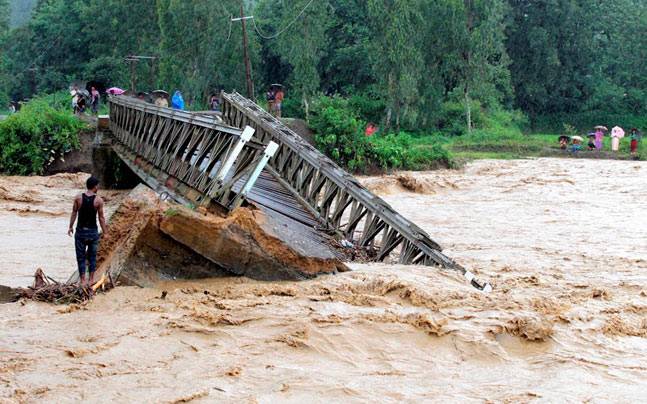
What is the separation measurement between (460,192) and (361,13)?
31886 millimetres

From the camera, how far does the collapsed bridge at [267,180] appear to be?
466 inches

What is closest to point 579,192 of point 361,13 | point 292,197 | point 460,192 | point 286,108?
point 460,192

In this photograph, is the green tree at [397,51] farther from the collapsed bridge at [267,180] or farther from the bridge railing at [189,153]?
the collapsed bridge at [267,180]

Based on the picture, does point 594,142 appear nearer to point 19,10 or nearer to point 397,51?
point 397,51

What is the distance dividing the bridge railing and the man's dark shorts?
2.17m

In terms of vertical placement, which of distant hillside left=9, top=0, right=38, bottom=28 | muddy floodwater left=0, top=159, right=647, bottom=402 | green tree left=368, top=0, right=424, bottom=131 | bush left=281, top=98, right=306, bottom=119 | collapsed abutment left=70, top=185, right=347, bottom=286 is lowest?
bush left=281, top=98, right=306, bottom=119

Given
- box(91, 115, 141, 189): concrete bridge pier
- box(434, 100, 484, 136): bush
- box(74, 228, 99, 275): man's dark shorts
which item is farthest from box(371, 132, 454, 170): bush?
box(74, 228, 99, 275): man's dark shorts

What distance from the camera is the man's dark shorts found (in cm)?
958

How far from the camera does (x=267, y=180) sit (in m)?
17.6

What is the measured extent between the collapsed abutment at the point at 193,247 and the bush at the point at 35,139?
20.1 m

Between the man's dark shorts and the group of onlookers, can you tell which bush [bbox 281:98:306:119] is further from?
the man's dark shorts

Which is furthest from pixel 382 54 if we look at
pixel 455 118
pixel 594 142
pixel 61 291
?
pixel 61 291

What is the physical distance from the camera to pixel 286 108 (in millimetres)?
49938

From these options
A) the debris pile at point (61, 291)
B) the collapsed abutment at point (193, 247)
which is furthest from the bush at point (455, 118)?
the debris pile at point (61, 291)
